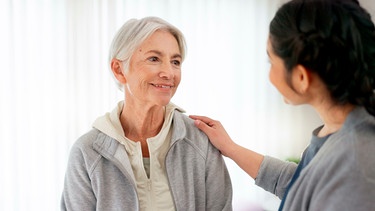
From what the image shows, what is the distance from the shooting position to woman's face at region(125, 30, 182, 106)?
1.54 meters

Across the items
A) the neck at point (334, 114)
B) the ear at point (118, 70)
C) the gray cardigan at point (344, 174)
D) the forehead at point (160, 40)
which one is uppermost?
the forehead at point (160, 40)

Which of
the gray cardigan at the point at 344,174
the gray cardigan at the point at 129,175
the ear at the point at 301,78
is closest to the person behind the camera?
the gray cardigan at the point at 344,174

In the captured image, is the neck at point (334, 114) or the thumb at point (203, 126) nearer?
the neck at point (334, 114)

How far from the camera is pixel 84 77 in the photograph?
245 cm

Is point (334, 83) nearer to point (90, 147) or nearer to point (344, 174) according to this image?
point (344, 174)

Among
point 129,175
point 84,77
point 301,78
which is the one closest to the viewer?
point 301,78

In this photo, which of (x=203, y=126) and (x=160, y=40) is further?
(x=203, y=126)

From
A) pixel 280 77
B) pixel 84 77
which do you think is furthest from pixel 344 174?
pixel 84 77

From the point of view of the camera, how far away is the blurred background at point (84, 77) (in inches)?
89.4

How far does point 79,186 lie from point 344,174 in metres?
1.00

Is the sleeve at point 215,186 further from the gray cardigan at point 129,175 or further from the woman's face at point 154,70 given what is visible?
the woman's face at point 154,70

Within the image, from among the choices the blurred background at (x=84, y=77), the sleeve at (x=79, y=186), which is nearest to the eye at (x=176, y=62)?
the sleeve at (x=79, y=186)

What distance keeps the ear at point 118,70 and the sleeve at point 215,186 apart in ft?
1.51

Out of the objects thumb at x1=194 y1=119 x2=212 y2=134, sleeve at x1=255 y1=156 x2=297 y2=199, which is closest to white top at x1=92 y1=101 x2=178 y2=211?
thumb at x1=194 y1=119 x2=212 y2=134
